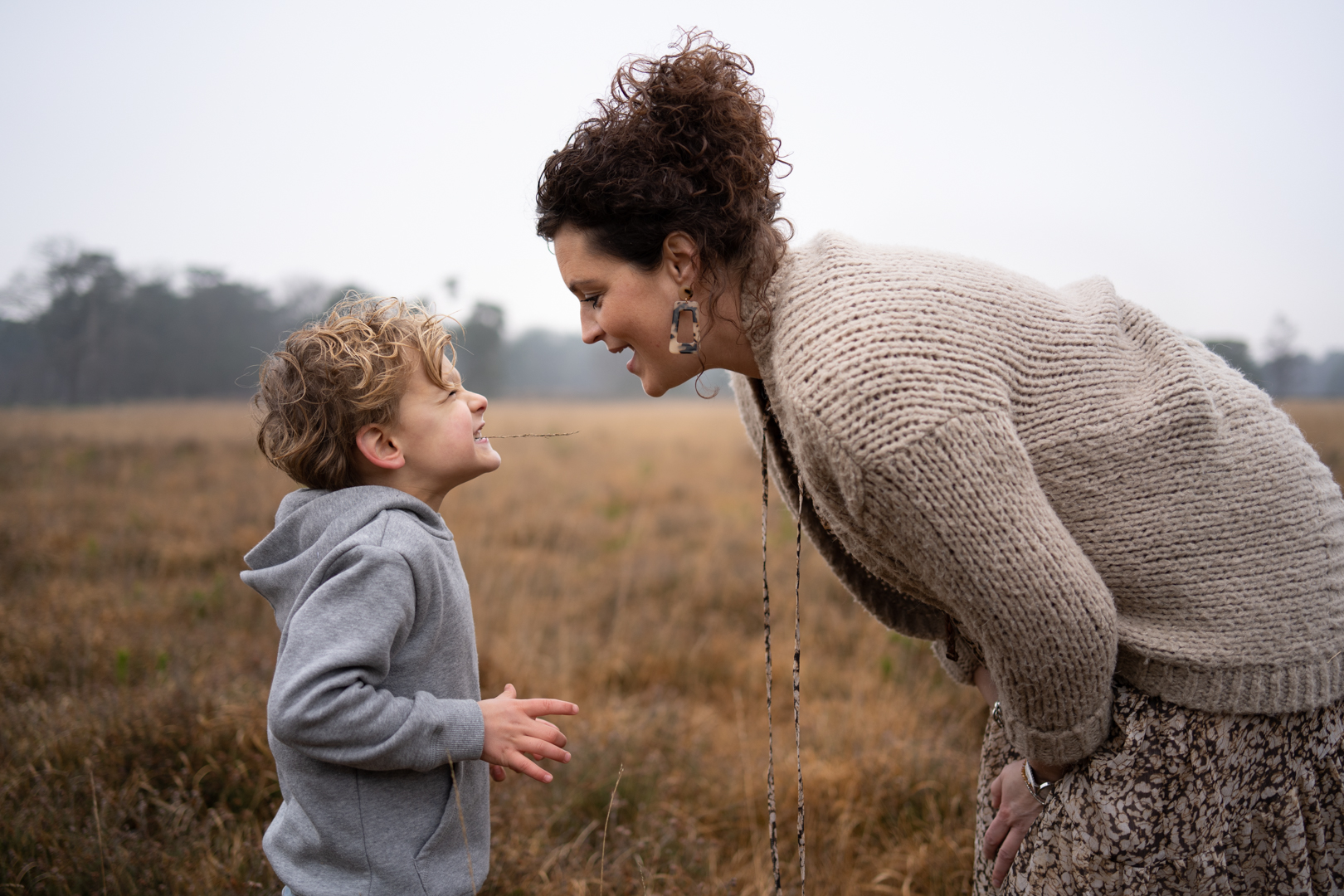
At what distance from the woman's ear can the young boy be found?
49cm

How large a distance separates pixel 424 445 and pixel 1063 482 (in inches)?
48.5

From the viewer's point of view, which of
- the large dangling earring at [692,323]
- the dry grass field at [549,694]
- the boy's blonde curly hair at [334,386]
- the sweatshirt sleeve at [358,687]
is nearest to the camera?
the sweatshirt sleeve at [358,687]

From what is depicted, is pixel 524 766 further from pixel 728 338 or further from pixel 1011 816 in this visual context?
pixel 1011 816

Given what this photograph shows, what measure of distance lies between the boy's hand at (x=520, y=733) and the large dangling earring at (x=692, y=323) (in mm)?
728

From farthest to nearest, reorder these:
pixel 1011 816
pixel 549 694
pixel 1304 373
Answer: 1. pixel 1304 373
2. pixel 549 694
3. pixel 1011 816

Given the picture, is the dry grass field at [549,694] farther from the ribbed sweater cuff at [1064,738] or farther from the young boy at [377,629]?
the ribbed sweater cuff at [1064,738]

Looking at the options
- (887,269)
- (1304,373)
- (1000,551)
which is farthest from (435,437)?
(1304,373)

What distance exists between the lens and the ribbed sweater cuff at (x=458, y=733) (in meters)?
1.26

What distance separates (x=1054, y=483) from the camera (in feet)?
4.50

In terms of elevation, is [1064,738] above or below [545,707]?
below

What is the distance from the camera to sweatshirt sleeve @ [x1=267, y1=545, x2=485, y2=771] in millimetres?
1161

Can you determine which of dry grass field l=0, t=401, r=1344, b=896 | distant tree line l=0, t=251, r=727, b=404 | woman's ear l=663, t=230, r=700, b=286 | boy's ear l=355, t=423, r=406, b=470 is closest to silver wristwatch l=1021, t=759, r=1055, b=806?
dry grass field l=0, t=401, r=1344, b=896

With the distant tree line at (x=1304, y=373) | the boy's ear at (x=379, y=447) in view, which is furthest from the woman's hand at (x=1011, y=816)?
the distant tree line at (x=1304, y=373)

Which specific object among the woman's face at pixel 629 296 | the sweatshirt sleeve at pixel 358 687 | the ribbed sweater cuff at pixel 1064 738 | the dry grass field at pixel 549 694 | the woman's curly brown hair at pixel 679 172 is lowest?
the dry grass field at pixel 549 694
